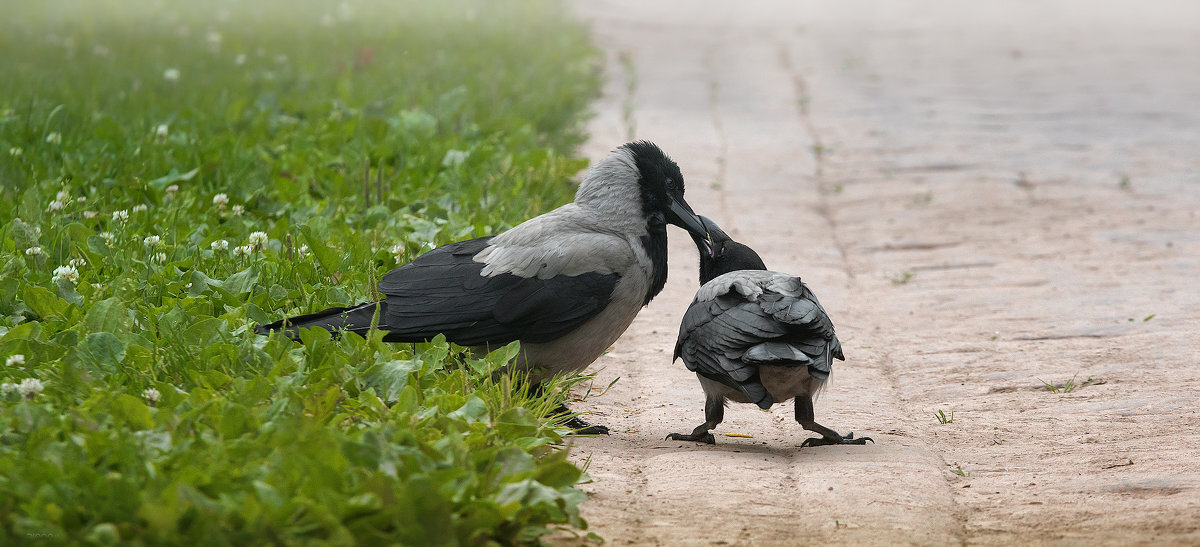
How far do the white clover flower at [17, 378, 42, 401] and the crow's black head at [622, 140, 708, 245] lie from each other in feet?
7.18

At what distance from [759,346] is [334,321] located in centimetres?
144

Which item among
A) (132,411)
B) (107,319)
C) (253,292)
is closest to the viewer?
(132,411)

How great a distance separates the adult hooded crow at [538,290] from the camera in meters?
4.22

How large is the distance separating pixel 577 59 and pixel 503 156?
205 inches

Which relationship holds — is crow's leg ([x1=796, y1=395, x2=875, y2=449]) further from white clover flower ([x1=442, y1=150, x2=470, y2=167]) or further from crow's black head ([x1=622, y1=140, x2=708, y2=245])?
white clover flower ([x1=442, y1=150, x2=470, y2=167])

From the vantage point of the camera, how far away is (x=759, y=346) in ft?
13.0

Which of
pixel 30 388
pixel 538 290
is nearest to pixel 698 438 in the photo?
pixel 538 290

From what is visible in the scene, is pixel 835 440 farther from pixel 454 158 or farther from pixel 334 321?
pixel 454 158

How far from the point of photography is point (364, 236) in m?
5.57

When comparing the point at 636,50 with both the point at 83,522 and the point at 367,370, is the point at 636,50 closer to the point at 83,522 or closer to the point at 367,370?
the point at 367,370

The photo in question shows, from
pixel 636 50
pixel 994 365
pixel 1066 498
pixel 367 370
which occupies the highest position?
pixel 367 370

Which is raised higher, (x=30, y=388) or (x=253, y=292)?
(x=30, y=388)

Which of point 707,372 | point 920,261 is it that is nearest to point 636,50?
point 920,261

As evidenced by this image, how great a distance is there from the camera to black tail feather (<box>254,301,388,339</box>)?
13.4 ft
